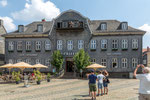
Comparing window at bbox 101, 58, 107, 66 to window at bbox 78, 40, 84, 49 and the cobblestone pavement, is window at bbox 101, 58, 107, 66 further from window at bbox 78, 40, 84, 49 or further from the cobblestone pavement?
the cobblestone pavement

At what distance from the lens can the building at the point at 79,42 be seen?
94.2 ft

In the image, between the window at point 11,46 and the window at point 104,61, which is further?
the window at point 11,46

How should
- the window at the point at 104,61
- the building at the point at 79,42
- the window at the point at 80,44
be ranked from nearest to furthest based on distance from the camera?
the building at the point at 79,42 → the window at the point at 104,61 → the window at the point at 80,44

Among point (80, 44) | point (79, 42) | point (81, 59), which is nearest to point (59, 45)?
point (79, 42)

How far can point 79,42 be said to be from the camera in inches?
1194

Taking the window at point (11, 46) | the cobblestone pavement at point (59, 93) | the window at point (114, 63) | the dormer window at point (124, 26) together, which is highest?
the dormer window at point (124, 26)

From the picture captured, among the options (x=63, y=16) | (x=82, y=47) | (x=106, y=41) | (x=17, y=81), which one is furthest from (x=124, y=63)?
(x=17, y=81)

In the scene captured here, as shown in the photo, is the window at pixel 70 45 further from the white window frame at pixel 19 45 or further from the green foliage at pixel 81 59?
the white window frame at pixel 19 45

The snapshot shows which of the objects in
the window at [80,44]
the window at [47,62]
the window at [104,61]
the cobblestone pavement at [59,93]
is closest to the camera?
the cobblestone pavement at [59,93]

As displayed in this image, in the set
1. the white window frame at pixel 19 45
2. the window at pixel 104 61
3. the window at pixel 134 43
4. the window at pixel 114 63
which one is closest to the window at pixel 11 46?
the white window frame at pixel 19 45

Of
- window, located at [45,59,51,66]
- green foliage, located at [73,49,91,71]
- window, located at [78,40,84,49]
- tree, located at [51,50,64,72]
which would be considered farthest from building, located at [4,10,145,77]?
green foliage, located at [73,49,91,71]

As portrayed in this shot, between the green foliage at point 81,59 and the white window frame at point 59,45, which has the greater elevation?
the white window frame at point 59,45

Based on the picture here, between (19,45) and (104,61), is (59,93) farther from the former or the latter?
(19,45)

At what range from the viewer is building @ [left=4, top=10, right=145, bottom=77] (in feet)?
94.2
